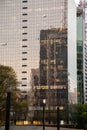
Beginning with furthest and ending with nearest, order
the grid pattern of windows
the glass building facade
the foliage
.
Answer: the grid pattern of windows
the glass building facade
the foliage

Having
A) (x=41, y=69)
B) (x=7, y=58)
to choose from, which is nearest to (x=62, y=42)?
(x=41, y=69)

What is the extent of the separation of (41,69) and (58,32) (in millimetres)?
18590

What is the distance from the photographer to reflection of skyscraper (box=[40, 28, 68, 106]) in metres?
166

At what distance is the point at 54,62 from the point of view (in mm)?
169750

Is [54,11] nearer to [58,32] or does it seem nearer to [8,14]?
[58,32]

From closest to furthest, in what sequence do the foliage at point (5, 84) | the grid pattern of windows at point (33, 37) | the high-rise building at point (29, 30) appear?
the foliage at point (5, 84) < the grid pattern of windows at point (33, 37) < the high-rise building at point (29, 30)

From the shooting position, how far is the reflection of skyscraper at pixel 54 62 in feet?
543

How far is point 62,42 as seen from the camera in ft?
561

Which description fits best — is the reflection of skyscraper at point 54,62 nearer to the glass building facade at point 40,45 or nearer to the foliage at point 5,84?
the glass building facade at point 40,45

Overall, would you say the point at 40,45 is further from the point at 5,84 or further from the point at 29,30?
the point at 5,84

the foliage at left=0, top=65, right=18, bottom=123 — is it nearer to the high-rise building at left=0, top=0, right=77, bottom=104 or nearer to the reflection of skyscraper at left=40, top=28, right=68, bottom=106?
the reflection of skyscraper at left=40, top=28, right=68, bottom=106

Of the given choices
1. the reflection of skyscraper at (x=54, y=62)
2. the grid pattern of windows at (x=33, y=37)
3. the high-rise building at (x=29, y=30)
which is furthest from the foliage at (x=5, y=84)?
the high-rise building at (x=29, y=30)

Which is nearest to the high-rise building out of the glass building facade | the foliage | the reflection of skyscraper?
the glass building facade

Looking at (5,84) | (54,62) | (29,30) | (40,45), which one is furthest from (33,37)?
(5,84)
